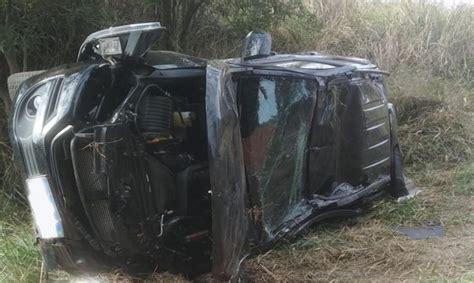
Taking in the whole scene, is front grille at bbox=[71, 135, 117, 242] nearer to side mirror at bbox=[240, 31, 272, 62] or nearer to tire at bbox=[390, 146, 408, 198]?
side mirror at bbox=[240, 31, 272, 62]

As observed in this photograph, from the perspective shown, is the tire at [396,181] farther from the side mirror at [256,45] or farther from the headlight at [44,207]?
the headlight at [44,207]

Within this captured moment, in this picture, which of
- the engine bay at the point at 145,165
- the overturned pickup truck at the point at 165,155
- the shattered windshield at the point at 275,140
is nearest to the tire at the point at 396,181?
the overturned pickup truck at the point at 165,155

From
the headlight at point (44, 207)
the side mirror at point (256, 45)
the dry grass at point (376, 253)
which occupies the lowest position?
the dry grass at point (376, 253)

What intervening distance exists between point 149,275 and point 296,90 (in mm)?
1515

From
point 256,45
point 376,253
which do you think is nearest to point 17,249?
point 256,45

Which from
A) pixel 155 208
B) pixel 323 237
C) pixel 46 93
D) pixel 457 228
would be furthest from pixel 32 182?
pixel 457 228

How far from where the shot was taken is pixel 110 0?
5.45m

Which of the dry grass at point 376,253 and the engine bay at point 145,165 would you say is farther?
the dry grass at point 376,253

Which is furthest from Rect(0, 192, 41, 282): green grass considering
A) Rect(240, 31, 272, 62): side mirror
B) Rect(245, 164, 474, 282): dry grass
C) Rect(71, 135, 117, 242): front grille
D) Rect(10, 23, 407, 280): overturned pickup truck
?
Rect(240, 31, 272, 62): side mirror

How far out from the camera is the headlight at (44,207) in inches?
101

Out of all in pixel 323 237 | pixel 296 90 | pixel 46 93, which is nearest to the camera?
pixel 46 93

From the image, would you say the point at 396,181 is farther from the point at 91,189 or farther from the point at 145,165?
the point at 91,189

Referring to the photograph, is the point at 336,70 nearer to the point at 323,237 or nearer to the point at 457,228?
the point at 323,237

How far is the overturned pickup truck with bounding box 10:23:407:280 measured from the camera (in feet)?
8.44
